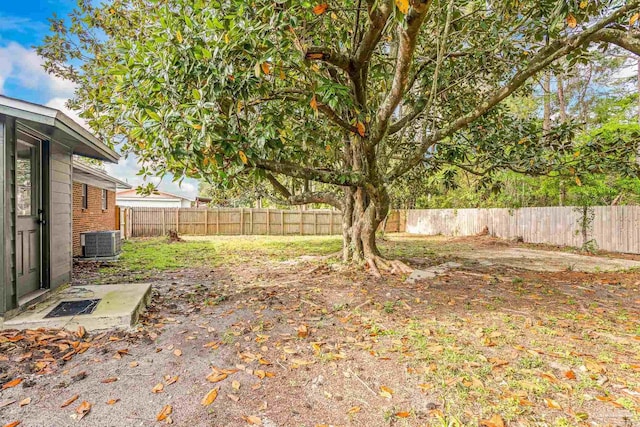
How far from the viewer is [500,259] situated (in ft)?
28.3

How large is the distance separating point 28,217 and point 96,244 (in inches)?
203

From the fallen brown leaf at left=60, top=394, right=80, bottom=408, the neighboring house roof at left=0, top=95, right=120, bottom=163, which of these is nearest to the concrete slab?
the fallen brown leaf at left=60, top=394, right=80, bottom=408

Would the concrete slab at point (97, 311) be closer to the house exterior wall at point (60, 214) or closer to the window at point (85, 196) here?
the house exterior wall at point (60, 214)

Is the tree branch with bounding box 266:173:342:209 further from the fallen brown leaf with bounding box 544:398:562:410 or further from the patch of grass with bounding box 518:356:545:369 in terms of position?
the fallen brown leaf with bounding box 544:398:562:410

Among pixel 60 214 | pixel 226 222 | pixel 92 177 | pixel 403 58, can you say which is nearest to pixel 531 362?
pixel 403 58

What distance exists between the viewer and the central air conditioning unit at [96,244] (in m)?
8.62

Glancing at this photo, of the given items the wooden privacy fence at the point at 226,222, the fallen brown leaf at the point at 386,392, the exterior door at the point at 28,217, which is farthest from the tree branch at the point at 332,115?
the wooden privacy fence at the point at 226,222

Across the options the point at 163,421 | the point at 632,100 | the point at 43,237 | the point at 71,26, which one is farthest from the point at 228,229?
the point at 632,100

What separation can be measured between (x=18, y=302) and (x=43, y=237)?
1077mm

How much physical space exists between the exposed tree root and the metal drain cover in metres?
4.43

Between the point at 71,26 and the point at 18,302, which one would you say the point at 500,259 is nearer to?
the point at 18,302

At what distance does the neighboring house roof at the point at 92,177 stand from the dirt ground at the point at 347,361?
18.2ft

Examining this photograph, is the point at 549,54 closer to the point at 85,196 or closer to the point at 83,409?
the point at 83,409

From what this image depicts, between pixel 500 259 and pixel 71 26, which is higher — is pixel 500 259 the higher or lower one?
the lower one
